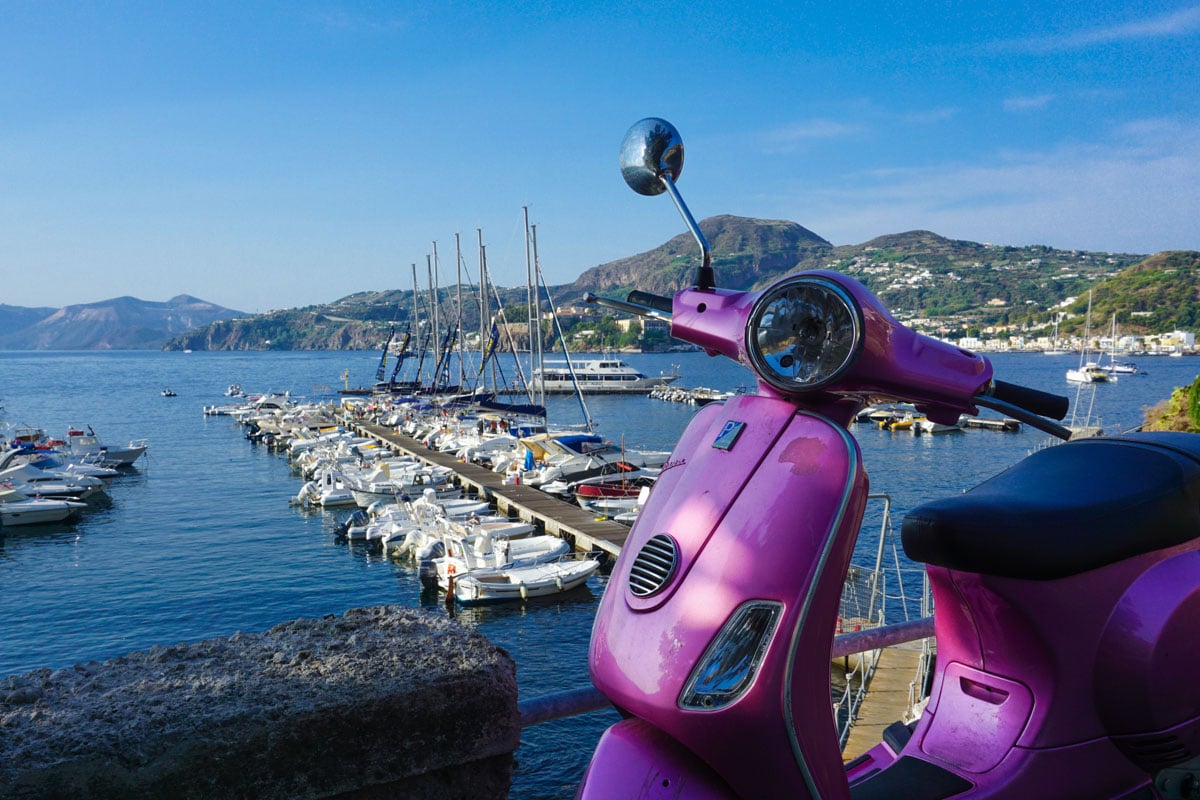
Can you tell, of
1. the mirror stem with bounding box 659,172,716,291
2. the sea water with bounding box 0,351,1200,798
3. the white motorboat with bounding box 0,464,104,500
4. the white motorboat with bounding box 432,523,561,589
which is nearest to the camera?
the mirror stem with bounding box 659,172,716,291

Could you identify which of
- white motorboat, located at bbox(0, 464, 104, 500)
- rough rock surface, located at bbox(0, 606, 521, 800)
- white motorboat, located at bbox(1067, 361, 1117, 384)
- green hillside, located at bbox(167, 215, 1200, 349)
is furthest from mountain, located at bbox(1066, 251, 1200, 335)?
rough rock surface, located at bbox(0, 606, 521, 800)

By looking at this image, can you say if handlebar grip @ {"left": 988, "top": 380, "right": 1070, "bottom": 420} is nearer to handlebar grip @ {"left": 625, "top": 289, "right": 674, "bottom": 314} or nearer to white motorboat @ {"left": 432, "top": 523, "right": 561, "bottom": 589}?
handlebar grip @ {"left": 625, "top": 289, "right": 674, "bottom": 314}

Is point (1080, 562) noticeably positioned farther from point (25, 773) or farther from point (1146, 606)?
point (25, 773)

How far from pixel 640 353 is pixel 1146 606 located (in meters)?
158

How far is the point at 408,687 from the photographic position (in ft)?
5.45

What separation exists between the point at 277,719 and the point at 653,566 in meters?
0.70

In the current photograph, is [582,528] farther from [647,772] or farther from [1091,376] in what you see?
[1091,376]

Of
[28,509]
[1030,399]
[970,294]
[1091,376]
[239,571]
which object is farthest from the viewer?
[970,294]

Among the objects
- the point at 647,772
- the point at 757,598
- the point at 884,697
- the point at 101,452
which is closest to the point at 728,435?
the point at 757,598

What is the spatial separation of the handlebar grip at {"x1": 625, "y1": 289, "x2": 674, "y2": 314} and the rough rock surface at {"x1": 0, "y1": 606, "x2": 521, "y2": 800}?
0.86m

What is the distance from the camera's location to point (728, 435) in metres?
1.79

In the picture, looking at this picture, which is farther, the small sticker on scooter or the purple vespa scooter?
the small sticker on scooter

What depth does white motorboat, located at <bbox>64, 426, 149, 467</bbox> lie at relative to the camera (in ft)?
119

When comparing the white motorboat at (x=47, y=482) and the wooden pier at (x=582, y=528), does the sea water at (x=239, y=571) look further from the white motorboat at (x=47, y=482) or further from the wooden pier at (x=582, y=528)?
the wooden pier at (x=582, y=528)
